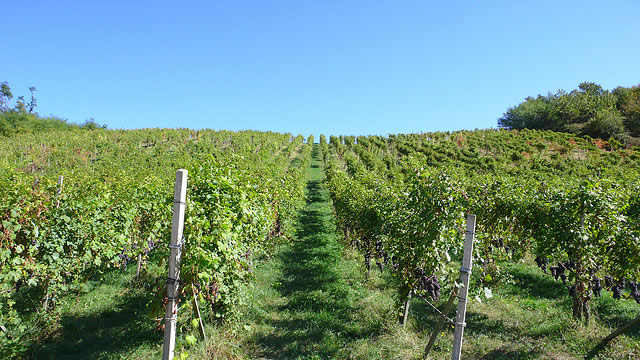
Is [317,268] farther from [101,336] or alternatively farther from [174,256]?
[174,256]

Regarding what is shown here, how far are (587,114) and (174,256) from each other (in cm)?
7229

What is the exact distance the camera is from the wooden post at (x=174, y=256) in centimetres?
318

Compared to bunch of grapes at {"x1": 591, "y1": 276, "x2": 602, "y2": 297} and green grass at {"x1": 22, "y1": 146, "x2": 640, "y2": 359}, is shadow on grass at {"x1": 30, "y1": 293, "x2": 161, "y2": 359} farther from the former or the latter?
bunch of grapes at {"x1": 591, "y1": 276, "x2": 602, "y2": 297}

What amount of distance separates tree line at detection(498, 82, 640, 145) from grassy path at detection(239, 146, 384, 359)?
54603mm

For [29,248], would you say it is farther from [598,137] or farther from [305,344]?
[598,137]

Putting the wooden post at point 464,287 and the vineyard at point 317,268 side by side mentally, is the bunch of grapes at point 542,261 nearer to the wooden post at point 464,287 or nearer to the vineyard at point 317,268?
the vineyard at point 317,268

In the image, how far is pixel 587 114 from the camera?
188 feet

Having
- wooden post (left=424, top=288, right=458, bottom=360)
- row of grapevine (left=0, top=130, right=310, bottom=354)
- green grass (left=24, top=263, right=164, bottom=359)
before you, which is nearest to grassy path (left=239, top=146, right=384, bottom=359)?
row of grapevine (left=0, top=130, right=310, bottom=354)

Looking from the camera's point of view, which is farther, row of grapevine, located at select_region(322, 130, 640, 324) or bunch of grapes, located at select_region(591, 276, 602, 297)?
bunch of grapes, located at select_region(591, 276, 602, 297)

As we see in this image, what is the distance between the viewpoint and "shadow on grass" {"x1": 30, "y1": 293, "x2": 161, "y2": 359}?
5.30 m

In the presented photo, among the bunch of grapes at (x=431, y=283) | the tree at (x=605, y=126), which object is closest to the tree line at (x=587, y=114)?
the tree at (x=605, y=126)

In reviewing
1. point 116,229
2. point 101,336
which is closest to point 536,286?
point 101,336

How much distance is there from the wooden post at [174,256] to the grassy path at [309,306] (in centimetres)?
248

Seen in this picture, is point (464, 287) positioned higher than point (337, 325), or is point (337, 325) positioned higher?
point (464, 287)
